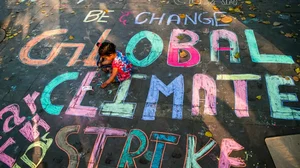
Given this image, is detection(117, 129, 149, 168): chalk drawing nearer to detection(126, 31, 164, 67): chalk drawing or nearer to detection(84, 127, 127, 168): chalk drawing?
detection(84, 127, 127, 168): chalk drawing

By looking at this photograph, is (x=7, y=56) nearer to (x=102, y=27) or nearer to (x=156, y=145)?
(x=102, y=27)

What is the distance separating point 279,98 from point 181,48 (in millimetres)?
2112

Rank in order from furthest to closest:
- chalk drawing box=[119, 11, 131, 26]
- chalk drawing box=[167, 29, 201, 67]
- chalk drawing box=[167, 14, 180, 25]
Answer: chalk drawing box=[119, 11, 131, 26]
chalk drawing box=[167, 14, 180, 25]
chalk drawing box=[167, 29, 201, 67]

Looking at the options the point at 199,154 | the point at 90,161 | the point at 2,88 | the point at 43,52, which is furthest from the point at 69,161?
the point at 43,52

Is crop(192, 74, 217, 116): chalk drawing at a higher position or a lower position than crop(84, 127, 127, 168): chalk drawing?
higher

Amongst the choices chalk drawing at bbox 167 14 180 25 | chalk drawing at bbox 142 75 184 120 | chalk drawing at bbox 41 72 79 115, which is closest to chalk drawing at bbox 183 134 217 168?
chalk drawing at bbox 142 75 184 120

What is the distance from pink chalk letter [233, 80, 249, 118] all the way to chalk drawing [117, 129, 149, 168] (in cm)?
156

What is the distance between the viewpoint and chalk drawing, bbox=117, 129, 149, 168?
3.43 meters

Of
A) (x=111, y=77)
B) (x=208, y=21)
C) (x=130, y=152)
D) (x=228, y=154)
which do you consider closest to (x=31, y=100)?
(x=111, y=77)

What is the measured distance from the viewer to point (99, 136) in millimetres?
3770

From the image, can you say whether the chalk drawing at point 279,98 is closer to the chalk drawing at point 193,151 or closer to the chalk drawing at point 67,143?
the chalk drawing at point 193,151

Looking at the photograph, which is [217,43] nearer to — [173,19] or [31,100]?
[173,19]

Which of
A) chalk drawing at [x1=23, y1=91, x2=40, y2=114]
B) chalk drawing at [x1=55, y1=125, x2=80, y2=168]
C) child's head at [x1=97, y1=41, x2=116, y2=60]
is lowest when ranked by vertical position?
chalk drawing at [x1=55, y1=125, x2=80, y2=168]

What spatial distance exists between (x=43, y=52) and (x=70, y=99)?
178 cm
